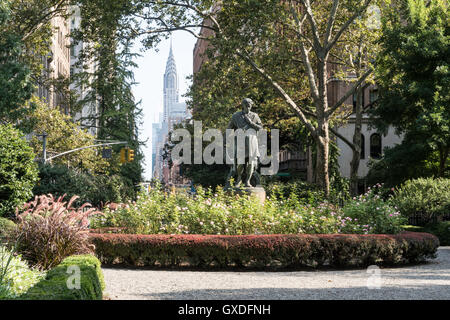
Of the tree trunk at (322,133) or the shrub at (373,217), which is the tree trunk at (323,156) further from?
the shrub at (373,217)

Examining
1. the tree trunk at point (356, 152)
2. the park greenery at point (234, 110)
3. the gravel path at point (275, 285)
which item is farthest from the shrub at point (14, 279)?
the tree trunk at point (356, 152)

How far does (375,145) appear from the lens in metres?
48.2

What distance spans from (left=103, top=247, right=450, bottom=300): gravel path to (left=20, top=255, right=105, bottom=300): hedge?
3.54 ft

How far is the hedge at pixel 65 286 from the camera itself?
16.8 ft

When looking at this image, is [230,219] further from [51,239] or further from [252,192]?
[51,239]

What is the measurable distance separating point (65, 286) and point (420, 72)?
24.8 metres

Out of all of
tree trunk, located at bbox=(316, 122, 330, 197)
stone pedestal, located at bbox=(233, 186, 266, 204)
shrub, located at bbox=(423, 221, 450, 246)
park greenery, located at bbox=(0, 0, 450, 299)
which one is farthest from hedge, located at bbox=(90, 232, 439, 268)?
tree trunk, located at bbox=(316, 122, 330, 197)

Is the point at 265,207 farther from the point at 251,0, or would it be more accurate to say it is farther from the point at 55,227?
the point at 251,0

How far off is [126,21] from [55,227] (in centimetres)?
1645

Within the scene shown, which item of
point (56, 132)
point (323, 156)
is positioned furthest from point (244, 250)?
point (56, 132)

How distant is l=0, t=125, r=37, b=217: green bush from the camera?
16484 millimetres

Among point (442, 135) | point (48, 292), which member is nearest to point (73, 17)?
point (442, 135)

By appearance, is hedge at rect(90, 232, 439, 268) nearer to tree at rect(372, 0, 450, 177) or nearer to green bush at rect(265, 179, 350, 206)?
green bush at rect(265, 179, 350, 206)
